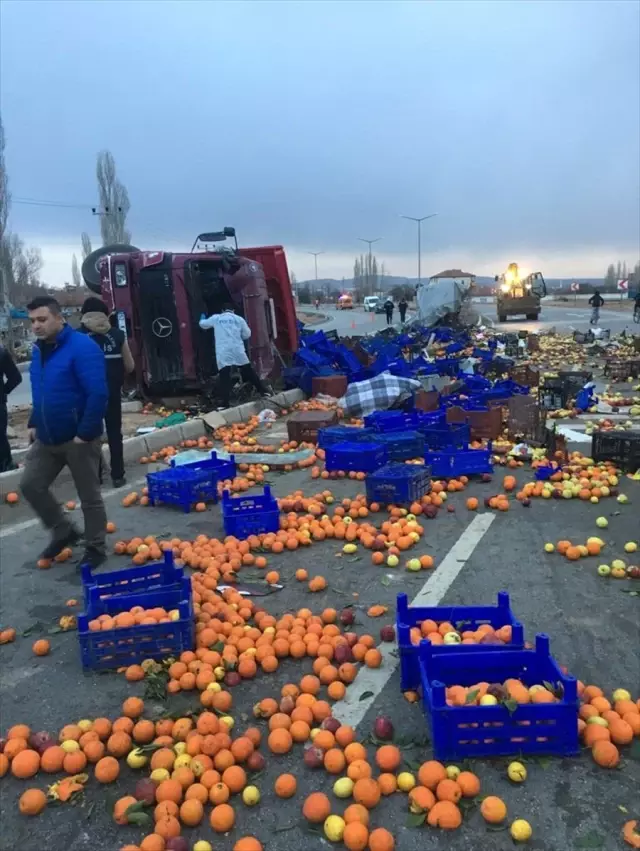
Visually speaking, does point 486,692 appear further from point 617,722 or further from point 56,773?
point 56,773

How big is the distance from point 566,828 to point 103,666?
8.36ft

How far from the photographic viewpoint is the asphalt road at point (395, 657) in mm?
2598

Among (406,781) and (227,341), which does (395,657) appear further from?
(227,341)

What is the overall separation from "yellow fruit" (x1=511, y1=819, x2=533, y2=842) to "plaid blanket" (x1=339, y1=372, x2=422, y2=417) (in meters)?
8.94

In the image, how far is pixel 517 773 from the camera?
8.98 ft

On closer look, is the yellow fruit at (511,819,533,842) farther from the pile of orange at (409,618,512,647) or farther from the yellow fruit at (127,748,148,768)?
the yellow fruit at (127,748,148,768)

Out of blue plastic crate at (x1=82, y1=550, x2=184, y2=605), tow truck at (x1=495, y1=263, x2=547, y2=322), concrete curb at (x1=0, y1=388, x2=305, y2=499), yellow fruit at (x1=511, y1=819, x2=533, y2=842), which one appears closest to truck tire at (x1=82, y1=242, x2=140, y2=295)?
concrete curb at (x1=0, y1=388, x2=305, y2=499)

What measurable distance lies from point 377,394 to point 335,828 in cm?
918

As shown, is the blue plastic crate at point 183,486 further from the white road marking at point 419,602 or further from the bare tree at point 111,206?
the bare tree at point 111,206

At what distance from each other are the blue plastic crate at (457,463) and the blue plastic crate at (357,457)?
2.21ft

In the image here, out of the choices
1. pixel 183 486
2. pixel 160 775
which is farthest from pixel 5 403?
pixel 160 775

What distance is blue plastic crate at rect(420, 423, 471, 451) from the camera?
27.9 feet

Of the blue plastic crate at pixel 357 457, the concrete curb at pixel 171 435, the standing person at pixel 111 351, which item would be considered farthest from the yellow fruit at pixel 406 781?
the concrete curb at pixel 171 435

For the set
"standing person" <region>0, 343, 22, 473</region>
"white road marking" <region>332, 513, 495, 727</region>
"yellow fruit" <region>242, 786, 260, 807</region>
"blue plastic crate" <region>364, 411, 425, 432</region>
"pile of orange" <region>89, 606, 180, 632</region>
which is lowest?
"white road marking" <region>332, 513, 495, 727</region>
